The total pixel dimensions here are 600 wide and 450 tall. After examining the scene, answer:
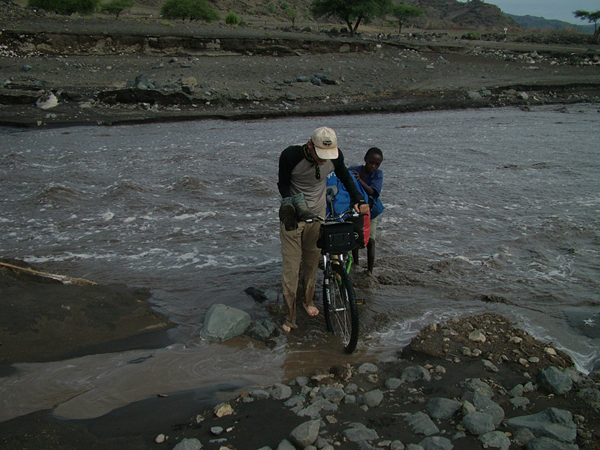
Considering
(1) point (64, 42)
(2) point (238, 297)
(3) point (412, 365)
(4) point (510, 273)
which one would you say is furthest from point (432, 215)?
(1) point (64, 42)

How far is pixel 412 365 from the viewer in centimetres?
402

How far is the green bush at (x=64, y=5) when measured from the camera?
35375 mm

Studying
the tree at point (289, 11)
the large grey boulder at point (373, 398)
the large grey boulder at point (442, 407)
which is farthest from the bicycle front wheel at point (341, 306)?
the tree at point (289, 11)

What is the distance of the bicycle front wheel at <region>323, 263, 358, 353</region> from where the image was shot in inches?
167

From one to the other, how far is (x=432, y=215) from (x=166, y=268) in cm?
471

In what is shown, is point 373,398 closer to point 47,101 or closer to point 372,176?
point 372,176

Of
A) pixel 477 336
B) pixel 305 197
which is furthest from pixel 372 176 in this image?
pixel 477 336

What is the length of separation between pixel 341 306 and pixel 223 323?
1.17m

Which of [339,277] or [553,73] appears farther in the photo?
[553,73]

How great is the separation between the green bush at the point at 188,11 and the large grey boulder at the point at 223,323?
41.1m

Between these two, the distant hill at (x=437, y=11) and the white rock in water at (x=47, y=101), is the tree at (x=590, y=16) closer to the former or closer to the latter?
the distant hill at (x=437, y=11)

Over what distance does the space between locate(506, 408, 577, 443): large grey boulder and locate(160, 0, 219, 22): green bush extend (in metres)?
43.2

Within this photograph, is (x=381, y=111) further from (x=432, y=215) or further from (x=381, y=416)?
(x=381, y=416)

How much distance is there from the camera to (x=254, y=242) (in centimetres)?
725
